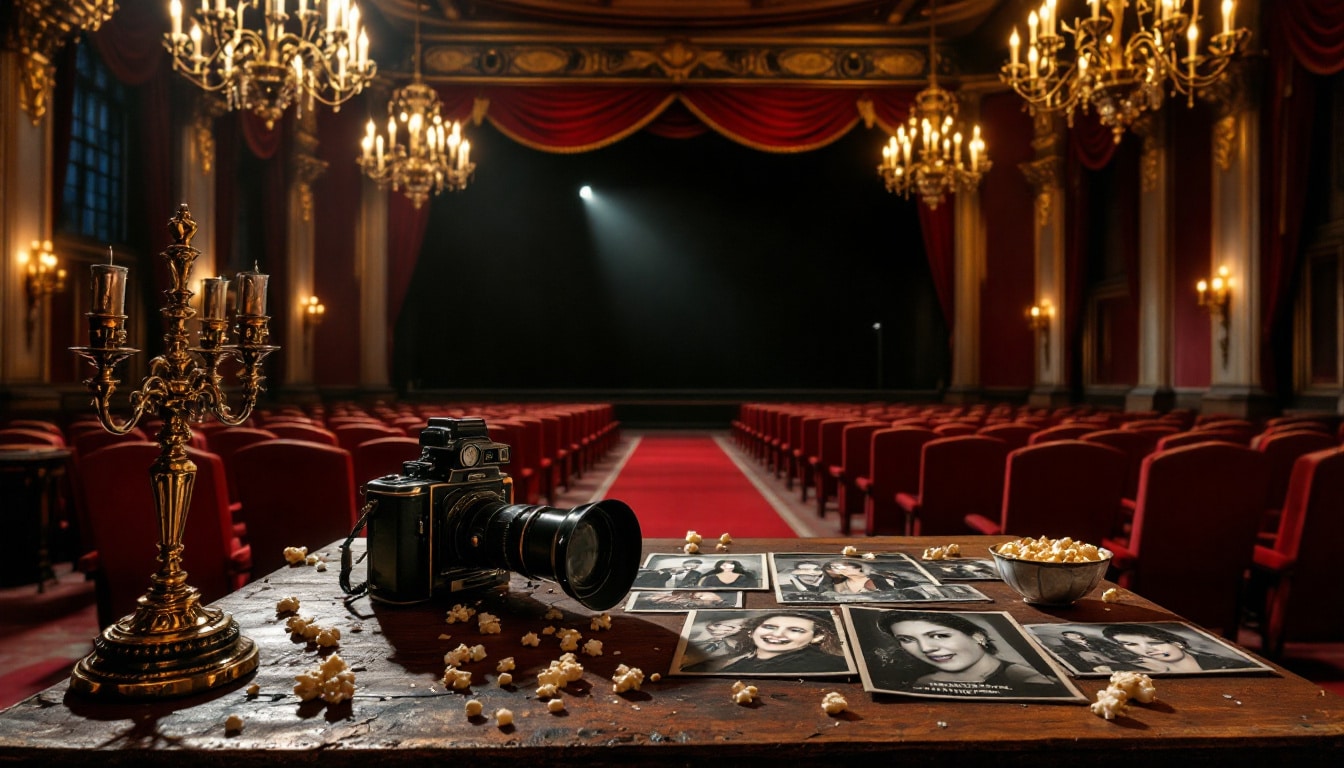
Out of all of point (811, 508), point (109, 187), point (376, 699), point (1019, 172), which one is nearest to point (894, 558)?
point (376, 699)

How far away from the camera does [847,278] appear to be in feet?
53.5

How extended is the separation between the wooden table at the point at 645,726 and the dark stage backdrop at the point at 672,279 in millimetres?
15089

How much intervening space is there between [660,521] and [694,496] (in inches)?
48.3

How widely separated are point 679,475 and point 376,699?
7.27 metres

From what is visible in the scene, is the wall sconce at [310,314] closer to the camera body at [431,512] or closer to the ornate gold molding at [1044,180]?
the ornate gold molding at [1044,180]

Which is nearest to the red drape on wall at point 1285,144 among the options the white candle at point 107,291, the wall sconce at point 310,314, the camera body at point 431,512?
the camera body at point 431,512

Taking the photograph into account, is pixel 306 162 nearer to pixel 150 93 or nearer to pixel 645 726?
pixel 150 93

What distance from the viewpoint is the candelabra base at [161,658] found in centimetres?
84

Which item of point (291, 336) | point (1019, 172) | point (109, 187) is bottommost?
point (291, 336)

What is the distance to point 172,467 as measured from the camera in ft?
3.19

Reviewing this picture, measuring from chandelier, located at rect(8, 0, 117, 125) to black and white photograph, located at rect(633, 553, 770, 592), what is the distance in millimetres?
6681

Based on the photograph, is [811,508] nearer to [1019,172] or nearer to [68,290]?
[68,290]

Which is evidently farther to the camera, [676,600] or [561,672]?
[676,600]

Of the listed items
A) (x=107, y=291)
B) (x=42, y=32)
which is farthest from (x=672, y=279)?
(x=107, y=291)
